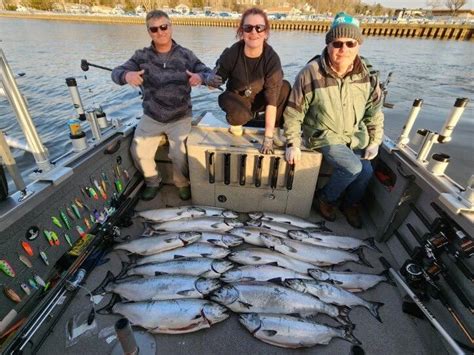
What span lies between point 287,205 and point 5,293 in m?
2.76

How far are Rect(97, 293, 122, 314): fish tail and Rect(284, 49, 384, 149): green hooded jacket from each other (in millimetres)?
→ 2288

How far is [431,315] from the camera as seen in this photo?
7.16 feet

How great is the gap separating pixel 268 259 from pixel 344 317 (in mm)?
833

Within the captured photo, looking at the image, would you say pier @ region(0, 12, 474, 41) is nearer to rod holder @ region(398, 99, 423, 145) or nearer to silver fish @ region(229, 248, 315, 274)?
rod holder @ region(398, 99, 423, 145)

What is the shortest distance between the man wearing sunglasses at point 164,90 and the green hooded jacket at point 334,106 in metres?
1.14

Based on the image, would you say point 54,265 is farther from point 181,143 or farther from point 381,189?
point 381,189

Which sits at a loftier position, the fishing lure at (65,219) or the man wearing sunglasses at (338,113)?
the man wearing sunglasses at (338,113)

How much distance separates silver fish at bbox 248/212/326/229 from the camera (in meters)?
3.29

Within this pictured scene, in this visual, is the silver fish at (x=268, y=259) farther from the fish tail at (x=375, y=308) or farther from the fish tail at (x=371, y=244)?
the fish tail at (x=371, y=244)

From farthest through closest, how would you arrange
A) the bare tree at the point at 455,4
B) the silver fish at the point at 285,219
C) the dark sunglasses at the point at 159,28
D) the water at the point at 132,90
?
the bare tree at the point at 455,4, the water at the point at 132,90, the silver fish at the point at 285,219, the dark sunglasses at the point at 159,28

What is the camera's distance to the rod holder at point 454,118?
7.62 feet

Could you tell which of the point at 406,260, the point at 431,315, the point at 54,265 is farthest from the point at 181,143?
the point at 431,315

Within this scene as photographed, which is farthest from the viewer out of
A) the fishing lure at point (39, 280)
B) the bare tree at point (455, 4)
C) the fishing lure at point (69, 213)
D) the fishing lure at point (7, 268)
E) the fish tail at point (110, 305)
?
the bare tree at point (455, 4)

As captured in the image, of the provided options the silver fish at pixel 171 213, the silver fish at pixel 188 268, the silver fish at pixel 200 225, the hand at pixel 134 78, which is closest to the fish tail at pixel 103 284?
the silver fish at pixel 188 268
